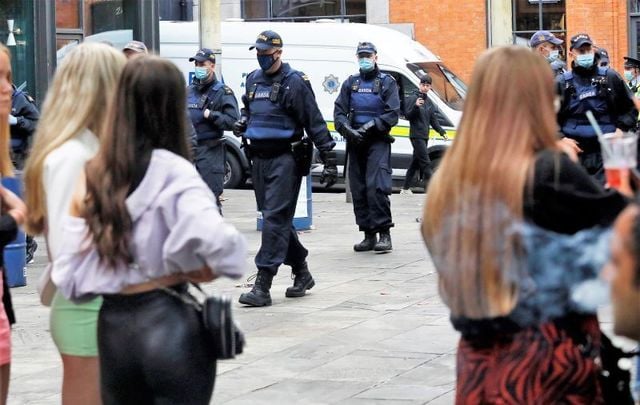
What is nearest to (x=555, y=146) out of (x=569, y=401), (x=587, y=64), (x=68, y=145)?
(x=569, y=401)

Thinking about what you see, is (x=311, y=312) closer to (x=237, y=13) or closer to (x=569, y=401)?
(x=569, y=401)

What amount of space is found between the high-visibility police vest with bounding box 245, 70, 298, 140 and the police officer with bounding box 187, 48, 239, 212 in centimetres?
365

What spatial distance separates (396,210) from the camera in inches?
647

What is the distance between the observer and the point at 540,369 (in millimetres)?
3518

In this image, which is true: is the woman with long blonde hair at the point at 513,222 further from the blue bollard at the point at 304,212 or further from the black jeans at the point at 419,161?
the black jeans at the point at 419,161

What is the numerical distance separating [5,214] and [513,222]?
1.95 m

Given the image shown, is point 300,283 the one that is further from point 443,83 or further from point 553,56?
point 443,83

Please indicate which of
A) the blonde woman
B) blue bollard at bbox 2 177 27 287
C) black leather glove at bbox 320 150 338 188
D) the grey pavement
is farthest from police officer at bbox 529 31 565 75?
the blonde woman

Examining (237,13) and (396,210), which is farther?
(237,13)

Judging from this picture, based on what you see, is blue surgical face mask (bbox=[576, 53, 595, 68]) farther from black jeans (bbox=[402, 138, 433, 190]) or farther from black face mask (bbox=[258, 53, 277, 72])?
black jeans (bbox=[402, 138, 433, 190])

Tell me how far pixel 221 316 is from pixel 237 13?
27.9 meters

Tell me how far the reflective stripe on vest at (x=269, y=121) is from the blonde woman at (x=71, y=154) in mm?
4877

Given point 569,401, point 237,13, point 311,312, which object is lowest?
point 311,312

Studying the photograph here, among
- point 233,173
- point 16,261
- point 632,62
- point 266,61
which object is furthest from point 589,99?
point 233,173
